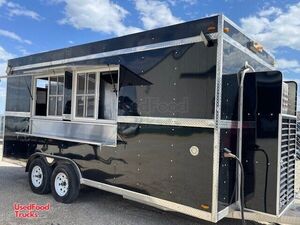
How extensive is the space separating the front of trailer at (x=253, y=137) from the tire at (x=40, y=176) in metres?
3.66

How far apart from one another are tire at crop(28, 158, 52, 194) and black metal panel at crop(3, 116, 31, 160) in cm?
34

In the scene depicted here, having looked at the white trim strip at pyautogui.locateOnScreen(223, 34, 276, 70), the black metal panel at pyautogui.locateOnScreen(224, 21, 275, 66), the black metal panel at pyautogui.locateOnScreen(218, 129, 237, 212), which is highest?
the black metal panel at pyautogui.locateOnScreen(224, 21, 275, 66)

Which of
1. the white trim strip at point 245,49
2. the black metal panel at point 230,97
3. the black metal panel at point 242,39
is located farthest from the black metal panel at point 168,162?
the black metal panel at point 242,39

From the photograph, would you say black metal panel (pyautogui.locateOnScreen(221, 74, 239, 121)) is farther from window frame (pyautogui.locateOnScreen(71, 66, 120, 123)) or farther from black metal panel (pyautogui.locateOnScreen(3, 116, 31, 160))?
black metal panel (pyautogui.locateOnScreen(3, 116, 31, 160))

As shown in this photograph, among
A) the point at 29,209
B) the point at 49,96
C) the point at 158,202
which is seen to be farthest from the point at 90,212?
the point at 49,96

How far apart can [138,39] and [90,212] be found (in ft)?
9.50

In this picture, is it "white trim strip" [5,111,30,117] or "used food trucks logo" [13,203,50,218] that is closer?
"used food trucks logo" [13,203,50,218]

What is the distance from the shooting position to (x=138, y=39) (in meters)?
4.95

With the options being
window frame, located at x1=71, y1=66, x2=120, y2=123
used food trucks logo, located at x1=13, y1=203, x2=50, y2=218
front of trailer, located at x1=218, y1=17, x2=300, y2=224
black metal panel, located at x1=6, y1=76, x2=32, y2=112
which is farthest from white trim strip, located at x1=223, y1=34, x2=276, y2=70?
black metal panel, located at x1=6, y1=76, x2=32, y2=112

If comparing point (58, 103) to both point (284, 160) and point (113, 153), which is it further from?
point (284, 160)

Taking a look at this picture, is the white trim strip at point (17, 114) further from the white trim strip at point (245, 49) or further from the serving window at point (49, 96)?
the white trim strip at point (245, 49)

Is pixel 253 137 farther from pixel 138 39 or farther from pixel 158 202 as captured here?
pixel 138 39

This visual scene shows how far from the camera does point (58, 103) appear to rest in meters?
6.61

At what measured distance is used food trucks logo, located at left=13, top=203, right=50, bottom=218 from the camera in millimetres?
5340
